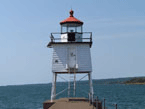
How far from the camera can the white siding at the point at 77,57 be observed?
83.7 ft

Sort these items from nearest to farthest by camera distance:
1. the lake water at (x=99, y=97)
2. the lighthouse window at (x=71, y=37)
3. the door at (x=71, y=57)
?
the door at (x=71, y=57), the lighthouse window at (x=71, y=37), the lake water at (x=99, y=97)

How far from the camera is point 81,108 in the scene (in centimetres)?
2005

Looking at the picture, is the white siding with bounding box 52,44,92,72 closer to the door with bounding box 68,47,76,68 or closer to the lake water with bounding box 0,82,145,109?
the door with bounding box 68,47,76,68

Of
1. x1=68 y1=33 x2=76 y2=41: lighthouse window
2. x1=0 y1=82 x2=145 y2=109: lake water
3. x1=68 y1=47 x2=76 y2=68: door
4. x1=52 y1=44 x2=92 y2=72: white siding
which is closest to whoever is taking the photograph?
x1=52 y1=44 x2=92 y2=72: white siding

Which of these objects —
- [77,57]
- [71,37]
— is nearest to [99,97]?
[77,57]

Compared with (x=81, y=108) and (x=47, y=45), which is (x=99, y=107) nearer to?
(x=81, y=108)

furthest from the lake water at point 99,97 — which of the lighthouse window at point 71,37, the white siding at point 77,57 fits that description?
the lighthouse window at point 71,37

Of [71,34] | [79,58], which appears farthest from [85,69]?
[71,34]

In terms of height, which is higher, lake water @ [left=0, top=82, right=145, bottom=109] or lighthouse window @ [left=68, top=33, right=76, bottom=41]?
lighthouse window @ [left=68, top=33, right=76, bottom=41]

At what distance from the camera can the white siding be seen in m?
25.5

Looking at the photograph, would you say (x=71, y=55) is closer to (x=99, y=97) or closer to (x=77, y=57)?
(x=77, y=57)

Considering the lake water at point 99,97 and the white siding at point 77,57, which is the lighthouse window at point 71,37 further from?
the lake water at point 99,97

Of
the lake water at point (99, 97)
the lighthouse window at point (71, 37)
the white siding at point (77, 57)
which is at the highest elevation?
the lighthouse window at point (71, 37)

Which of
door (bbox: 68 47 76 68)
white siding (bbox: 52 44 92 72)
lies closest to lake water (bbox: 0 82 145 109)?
white siding (bbox: 52 44 92 72)
